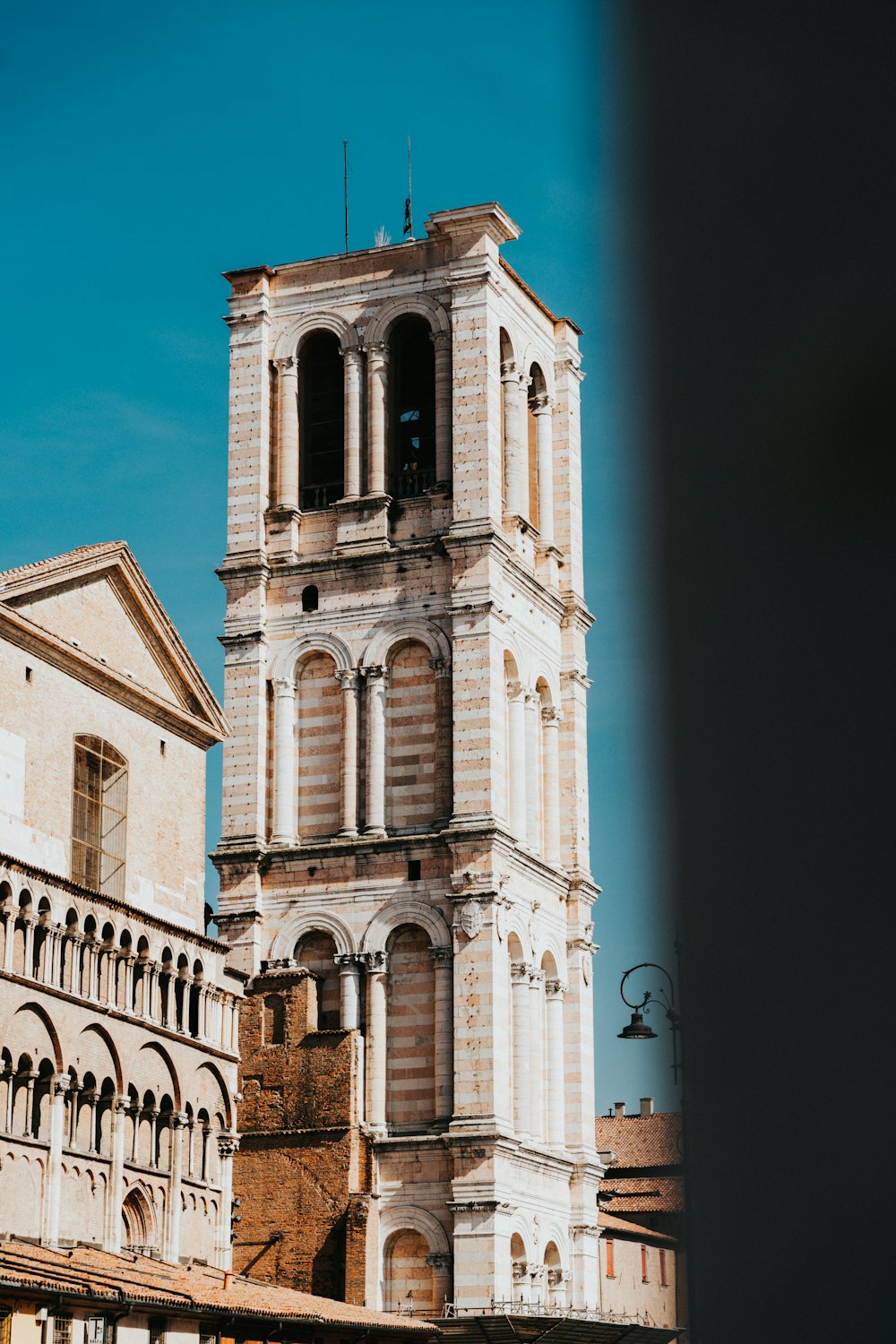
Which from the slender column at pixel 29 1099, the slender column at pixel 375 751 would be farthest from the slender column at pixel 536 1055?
the slender column at pixel 29 1099

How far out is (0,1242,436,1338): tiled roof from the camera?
24.9 m

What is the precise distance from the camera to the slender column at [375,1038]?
39.3m

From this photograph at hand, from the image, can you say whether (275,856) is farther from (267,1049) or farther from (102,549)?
(102,549)

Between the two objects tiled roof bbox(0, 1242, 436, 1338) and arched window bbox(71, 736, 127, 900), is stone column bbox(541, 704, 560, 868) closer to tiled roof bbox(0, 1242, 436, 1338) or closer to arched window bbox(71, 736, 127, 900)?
tiled roof bbox(0, 1242, 436, 1338)

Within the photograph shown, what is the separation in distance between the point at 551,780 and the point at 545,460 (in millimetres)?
7092

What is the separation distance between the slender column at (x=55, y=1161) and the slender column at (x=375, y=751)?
12485mm

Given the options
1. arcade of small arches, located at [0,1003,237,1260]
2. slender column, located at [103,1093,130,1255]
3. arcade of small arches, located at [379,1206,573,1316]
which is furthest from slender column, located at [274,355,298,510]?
slender column, located at [103,1093,130,1255]

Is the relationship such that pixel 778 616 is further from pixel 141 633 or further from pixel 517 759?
pixel 517 759

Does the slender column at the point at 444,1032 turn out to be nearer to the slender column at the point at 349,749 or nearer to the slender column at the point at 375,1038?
the slender column at the point at 375,1038

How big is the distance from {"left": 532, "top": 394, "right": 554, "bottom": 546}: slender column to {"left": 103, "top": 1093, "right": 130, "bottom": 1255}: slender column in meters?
18.3

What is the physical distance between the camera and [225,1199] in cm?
3419

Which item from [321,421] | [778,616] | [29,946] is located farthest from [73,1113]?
[778,616]

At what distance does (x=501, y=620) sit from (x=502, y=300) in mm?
7215

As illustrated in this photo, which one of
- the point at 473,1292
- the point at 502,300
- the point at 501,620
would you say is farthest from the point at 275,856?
the point at 502,300
